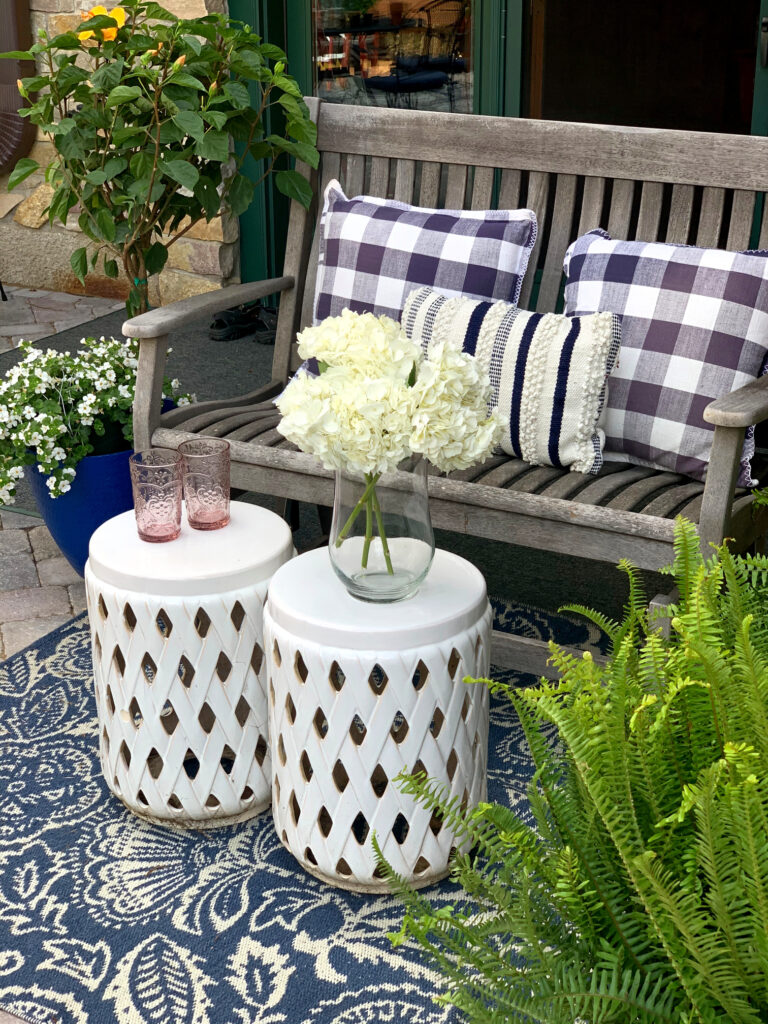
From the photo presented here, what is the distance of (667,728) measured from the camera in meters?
1.09

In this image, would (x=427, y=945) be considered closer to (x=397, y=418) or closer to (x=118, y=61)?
(x=397, y=418)

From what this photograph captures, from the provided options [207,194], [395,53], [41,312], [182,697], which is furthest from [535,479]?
[41,312]

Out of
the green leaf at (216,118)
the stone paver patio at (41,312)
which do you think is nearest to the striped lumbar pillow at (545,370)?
the green leaf at (216,118)

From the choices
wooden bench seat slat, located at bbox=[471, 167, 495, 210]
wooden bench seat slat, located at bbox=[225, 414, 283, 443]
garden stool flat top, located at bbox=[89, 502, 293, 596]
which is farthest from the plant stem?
wooden bench seat slat, located at bbox=[471, 167, 495, 210]

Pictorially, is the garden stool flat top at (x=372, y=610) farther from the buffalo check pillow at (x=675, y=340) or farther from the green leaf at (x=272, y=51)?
the green leaf at (x=272, y=51)

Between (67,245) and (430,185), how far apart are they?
3.19 meters

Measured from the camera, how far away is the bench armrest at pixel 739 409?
6.77ft

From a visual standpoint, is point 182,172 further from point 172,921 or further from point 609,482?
point 172,921

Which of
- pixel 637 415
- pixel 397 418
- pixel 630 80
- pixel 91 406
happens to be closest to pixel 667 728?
pixel 397 418

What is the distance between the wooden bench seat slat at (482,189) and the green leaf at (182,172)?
0.67 meters

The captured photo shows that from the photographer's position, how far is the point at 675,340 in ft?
7.94

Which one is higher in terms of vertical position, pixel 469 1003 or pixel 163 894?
pixel 469 1003

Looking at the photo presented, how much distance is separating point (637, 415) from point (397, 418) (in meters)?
0.91

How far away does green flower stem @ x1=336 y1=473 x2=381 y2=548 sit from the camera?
6.11 feet
